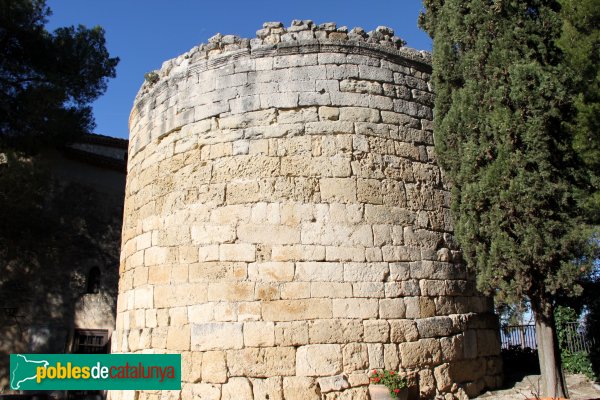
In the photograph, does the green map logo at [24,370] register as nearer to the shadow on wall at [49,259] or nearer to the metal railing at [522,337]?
the shadow on wall at [49,259]

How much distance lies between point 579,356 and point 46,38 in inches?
554

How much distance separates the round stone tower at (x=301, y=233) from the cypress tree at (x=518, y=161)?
A: 0.51m

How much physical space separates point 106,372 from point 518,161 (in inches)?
196

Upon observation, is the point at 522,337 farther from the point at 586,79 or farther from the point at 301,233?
the point at 301,233

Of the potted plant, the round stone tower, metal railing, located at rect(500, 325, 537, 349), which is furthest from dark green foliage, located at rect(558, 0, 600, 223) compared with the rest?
metal railing, located at rect(500, 325, 537, 349)

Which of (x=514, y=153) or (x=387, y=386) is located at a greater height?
(x=514, y=153)

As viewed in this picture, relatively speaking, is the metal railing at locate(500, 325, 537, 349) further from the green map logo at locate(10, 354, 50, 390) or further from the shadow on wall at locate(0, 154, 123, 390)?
the shadow on wall at locate(0, 154, 123, 390)

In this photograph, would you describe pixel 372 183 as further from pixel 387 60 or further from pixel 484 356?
pixel 484 356

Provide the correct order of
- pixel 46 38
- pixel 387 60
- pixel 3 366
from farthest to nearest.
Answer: pixel 46 38
pixel 3 366
pixel 387 60

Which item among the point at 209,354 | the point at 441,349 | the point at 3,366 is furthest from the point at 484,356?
the point at 3,366

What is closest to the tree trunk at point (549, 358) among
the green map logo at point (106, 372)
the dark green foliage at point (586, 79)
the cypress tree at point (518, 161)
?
the cypress tree at point (518, 161)

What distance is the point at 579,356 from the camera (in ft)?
23.6

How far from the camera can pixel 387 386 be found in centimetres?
503

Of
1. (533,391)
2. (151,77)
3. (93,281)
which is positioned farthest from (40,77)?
(533,391)
